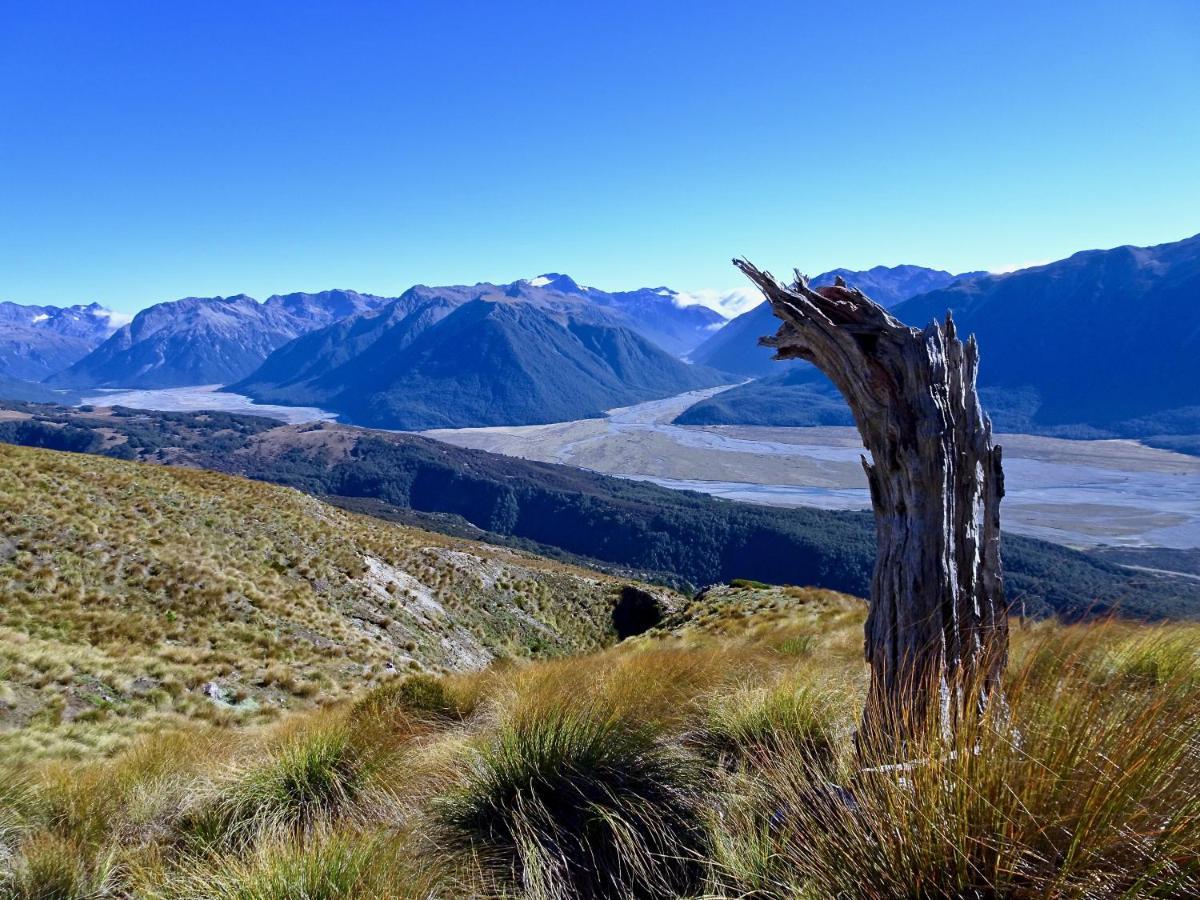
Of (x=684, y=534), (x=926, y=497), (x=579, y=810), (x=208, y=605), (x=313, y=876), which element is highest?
(x=926, y=497)

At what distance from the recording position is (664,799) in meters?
4.18

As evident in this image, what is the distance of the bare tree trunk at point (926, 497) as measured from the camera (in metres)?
4.62

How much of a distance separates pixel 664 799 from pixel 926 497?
279 cm

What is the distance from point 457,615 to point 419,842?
19990 mm

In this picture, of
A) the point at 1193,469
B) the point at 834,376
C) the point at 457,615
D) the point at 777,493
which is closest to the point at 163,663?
the point at 457,615

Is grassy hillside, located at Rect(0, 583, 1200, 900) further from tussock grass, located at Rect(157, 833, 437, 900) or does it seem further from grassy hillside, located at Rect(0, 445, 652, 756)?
grassy hillside, located at Rect(0, 445, 652, 756)

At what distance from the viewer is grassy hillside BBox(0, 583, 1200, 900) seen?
2393 millimetres

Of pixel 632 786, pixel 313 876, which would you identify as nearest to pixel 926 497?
pixel 632 786

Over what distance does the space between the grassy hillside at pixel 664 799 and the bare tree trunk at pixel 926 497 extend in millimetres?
532

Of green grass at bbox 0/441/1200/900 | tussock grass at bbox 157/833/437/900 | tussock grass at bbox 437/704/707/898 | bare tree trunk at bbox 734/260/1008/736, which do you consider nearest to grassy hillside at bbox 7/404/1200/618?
green grass at bbox 0/441/1200/900

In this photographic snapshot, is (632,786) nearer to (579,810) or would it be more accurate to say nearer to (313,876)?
(579,810)

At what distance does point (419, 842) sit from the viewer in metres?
4.05

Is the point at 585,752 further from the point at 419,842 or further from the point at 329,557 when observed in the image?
the point at 329,557

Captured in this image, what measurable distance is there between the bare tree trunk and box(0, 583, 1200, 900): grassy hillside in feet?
1.75
